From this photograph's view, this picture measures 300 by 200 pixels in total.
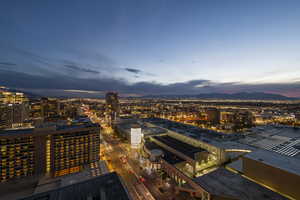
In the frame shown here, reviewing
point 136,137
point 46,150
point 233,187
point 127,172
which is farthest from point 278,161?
point 46,150

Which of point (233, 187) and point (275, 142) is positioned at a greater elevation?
point (233, 187)

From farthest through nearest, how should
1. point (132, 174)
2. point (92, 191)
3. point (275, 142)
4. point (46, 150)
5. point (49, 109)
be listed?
point (49, 109), point (275, 142), point (46, 150), point (132, 174), point (92, 191)

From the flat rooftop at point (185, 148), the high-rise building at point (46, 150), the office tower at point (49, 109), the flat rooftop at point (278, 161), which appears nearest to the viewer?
the flat rooftop at point (278, 161)

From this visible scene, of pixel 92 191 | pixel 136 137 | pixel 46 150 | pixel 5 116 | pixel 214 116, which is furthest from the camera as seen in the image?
pixel 214 116

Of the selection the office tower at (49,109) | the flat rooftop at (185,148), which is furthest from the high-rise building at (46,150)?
the office tower at (49,109)

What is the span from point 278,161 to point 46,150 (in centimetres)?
7384

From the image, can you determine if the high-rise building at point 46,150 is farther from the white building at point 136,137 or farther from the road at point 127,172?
the white building at point 136,137

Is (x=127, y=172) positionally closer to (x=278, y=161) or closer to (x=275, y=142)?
(x=278, y=161)

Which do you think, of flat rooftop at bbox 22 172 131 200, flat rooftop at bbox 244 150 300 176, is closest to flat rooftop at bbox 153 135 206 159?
flat rooftop at bbox 244 150 300 176

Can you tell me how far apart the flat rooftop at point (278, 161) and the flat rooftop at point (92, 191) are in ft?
96.0

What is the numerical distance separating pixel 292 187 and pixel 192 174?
25.4 m

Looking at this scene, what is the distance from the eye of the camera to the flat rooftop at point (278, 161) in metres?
24.2

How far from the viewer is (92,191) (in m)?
24.8

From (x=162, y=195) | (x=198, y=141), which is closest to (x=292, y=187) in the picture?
(x=162, y=195)
